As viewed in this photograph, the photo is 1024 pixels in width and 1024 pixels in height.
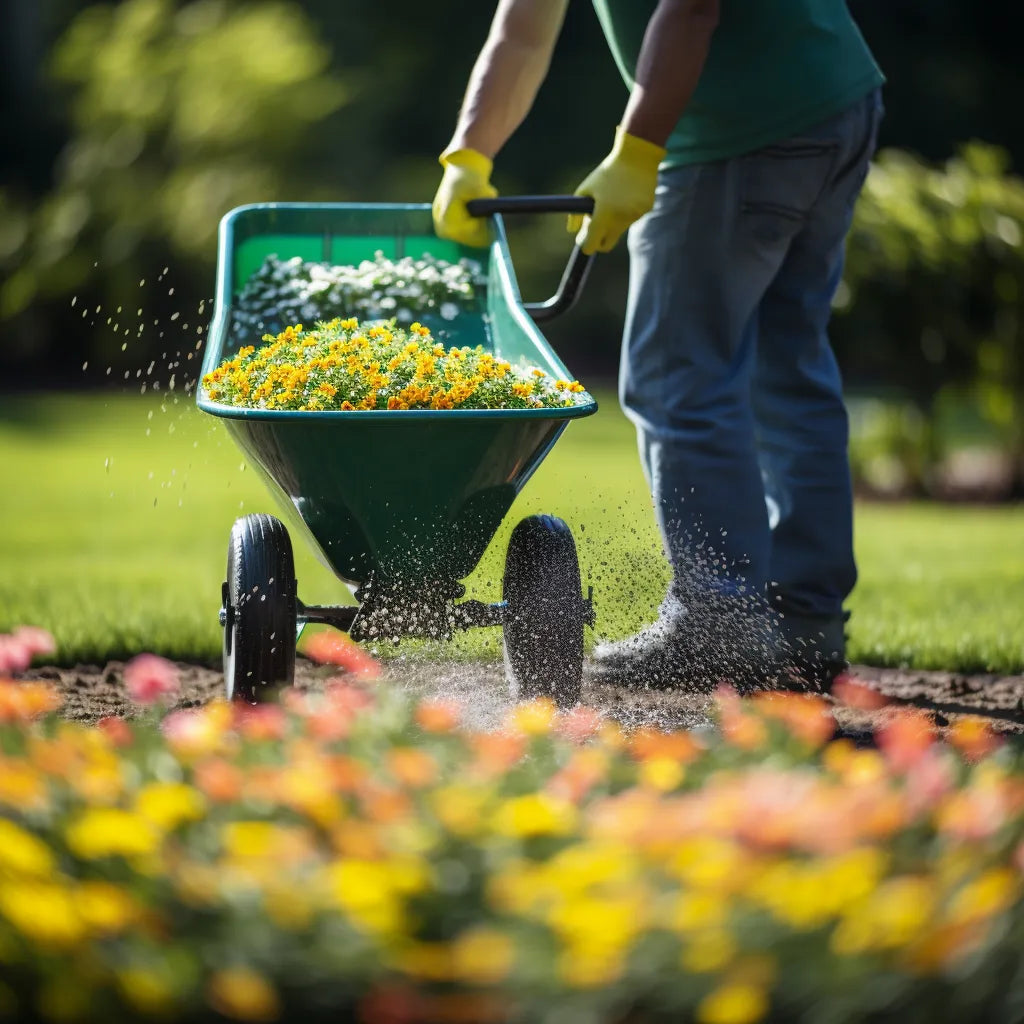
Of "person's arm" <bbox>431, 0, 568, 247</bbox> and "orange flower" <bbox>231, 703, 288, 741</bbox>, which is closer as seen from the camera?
"orange flower" <bbox>231, 703, 288, 741</bbox>

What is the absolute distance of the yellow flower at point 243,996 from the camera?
1324 mm

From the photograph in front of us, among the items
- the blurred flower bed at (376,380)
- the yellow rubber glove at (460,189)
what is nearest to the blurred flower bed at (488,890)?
the blurred flower bed at (376,380)

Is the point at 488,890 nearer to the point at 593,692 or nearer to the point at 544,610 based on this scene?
the point at 544,610

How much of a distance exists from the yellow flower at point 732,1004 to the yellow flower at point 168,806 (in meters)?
0.58

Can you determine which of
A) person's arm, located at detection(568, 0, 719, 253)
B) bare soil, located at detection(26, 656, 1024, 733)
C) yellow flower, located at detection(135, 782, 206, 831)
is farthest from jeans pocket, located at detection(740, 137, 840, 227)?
yellow flower, located at detection(135, 782, 206, 831)

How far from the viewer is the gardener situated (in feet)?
10.5

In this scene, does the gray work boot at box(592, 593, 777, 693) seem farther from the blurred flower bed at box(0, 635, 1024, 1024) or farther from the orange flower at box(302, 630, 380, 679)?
the blurred flower bed at box(0, 635, 1024, 1024)

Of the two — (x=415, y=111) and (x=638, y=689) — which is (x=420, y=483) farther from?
(x=415, y=111)

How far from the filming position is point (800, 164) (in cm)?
324

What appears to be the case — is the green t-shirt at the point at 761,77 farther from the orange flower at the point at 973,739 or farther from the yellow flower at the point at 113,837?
the yellow flower at the point at 113,837

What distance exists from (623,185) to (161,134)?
7744mm

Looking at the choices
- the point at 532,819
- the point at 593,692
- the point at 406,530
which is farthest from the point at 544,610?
the point at 532,819

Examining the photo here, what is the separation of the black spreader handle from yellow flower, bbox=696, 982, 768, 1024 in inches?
74.1

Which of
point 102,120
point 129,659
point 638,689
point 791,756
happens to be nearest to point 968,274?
point 638,689
